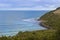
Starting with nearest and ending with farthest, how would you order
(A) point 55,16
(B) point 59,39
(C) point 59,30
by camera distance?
(B) point 59,39 < (C) point 59,30 < (A) point 55,16

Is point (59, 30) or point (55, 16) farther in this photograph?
point (55, 16)

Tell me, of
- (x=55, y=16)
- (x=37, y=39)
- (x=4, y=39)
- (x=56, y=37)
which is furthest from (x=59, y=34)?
(x=55, y=16)

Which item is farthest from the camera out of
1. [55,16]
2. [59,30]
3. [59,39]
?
[55,16]

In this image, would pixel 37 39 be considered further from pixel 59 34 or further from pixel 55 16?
pixel 55 16

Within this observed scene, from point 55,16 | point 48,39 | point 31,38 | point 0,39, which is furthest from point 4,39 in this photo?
point 55,16

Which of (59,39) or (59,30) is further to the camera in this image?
(59,30)

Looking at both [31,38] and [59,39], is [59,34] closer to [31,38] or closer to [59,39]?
[59,39]

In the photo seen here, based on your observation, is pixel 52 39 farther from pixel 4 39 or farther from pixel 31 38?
pixel 4 39
